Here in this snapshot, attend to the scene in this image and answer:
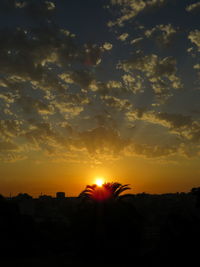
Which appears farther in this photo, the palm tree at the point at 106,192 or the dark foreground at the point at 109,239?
the palm tree at the point at 106,192

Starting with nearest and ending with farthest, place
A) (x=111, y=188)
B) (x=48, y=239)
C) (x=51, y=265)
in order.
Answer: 1. (x=51, y=265)
2. (x=111, y=188)
3. (x=48, y=239)

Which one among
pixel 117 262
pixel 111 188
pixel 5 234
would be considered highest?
pixel 111 188

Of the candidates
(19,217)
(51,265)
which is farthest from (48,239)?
(51,265)

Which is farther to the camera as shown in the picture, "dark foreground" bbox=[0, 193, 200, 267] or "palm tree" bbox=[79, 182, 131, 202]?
"palm tree" bbox=[79, 182, 131, 202]

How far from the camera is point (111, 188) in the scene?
33094mm

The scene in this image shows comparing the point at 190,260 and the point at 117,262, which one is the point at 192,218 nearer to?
the point at 190,260

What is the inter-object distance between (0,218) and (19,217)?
2.38 metres

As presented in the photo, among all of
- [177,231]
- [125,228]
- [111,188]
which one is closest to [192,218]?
[177,231]

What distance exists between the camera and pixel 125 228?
3091 cm

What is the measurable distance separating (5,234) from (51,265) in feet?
26.8

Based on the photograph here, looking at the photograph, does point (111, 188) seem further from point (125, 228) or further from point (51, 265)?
point (51, 265)

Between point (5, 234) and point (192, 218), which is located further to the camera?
point (5, 234)

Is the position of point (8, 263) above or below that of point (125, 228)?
below

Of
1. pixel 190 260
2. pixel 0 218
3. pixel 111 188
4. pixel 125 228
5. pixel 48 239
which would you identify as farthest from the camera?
pixel 48 239
